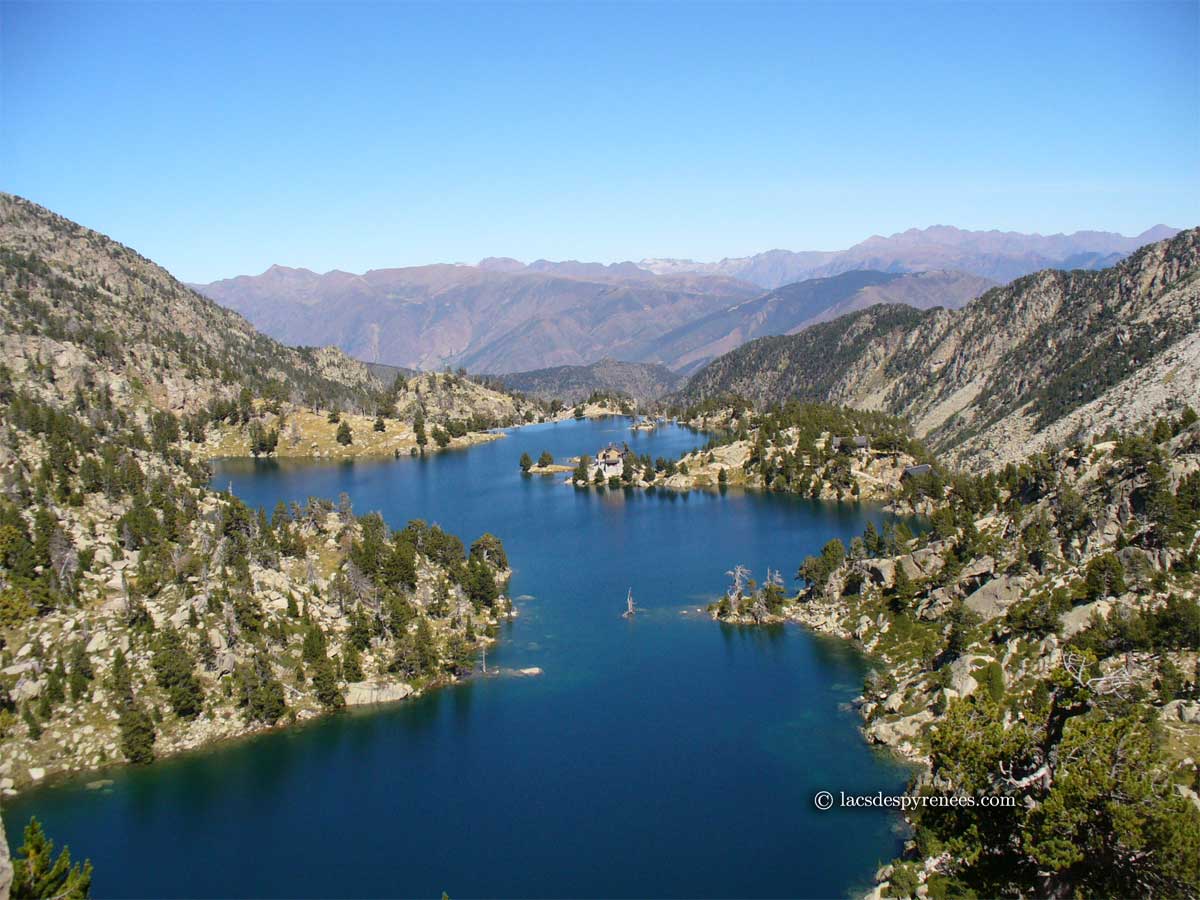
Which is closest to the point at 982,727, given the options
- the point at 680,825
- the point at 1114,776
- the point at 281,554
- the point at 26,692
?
the point at 1114,776

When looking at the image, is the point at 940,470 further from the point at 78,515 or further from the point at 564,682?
the point at 78,515

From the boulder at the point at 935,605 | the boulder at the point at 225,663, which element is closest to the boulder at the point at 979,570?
the boulder at the point at 935,605

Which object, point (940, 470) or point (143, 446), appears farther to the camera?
point (940, 470)

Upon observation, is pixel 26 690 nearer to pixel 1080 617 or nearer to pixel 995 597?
pixel 995 597

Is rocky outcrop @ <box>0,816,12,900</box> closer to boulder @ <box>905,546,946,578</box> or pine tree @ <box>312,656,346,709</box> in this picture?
pine tree @ <box>312,656,346,709</box>

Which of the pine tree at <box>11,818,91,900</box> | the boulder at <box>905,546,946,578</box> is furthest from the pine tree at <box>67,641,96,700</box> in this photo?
the boulder at <box>905,546,946,578</box>

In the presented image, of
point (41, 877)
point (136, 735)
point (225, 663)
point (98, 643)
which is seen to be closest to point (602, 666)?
point (225, 663)
